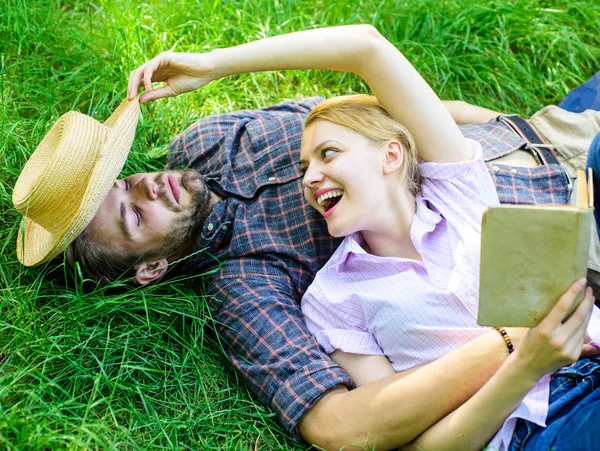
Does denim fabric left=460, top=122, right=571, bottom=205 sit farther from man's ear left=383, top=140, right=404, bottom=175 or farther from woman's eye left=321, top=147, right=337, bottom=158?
woman's eye left=321, top=147, right=337, bottom=158

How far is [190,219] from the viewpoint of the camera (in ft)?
10.9

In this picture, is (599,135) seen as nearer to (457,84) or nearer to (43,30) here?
(457,84)

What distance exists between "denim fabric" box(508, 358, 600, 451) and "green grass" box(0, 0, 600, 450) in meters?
1.01

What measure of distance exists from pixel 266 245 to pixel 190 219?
41cm

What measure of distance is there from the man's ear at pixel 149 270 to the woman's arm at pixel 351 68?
2.58 feet

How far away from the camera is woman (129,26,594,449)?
2805 mm

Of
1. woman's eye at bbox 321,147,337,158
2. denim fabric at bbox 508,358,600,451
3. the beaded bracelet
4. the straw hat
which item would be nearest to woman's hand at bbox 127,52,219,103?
the straw hat

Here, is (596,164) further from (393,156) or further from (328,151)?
(328,151)

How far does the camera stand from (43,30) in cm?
417

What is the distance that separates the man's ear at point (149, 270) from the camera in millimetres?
3229

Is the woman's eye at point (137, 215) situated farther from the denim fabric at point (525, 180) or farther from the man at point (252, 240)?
the denim fabric at point (525, 180)

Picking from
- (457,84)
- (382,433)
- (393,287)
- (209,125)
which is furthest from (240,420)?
(457,84)

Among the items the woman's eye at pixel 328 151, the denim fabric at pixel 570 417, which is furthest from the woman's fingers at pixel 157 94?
the denim fabric at pixel 570 417

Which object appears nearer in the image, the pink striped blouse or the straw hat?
the pink striped blouse
